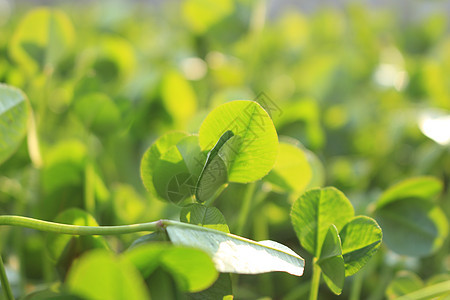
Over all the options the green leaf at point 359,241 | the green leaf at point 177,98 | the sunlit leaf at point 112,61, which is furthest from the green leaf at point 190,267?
the sunlit leaf at point 112,61

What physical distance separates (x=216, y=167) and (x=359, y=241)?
0.31 ft

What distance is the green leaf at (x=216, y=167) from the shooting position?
25 cm

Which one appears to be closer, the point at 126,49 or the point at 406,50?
the point at 126,49

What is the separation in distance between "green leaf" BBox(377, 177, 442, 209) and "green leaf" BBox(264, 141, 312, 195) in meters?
0.06

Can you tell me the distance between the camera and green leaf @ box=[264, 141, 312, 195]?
362mm

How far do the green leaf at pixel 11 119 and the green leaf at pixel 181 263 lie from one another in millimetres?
140

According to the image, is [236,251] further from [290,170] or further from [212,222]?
[290,170]

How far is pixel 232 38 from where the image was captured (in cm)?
61

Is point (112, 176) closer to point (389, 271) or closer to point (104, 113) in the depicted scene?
point (104, 113)

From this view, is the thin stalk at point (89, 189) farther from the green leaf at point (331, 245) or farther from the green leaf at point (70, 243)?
the green leaf at point (331, 245)

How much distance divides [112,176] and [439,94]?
1.45 ft

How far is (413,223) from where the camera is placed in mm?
365

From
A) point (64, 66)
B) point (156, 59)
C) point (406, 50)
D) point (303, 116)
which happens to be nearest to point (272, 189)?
point (303, 116)

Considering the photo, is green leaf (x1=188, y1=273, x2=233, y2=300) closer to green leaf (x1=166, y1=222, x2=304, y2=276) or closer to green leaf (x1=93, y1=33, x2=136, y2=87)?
green leaf (x1=166, y1=222, x2=304, y2=276)
